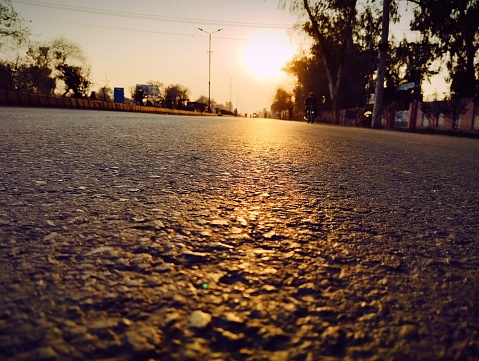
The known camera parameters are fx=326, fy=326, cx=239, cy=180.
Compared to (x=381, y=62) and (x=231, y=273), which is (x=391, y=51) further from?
(x=231, y=273)

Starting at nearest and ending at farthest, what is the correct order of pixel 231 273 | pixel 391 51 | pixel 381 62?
pixel 231 273 < pixel 381 62 < pixel 391 51

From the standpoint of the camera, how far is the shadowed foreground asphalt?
1.75 ft

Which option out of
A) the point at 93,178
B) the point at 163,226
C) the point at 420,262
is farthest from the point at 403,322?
the point at 93,178

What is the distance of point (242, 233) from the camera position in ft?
3.36

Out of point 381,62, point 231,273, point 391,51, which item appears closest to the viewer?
point 231,273

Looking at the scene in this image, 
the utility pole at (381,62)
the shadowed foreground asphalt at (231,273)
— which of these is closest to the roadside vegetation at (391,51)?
the utility pole at (381,62)

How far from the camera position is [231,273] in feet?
2.47

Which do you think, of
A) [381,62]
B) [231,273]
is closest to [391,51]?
[381,62]

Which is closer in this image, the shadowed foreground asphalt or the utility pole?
the shadowed foreground asphalt

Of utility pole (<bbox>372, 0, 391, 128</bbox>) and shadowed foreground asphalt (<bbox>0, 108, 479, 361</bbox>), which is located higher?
utility pole (<bbox>372, 0, 391, 128</bbox>)

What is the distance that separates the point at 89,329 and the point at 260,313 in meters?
0.30

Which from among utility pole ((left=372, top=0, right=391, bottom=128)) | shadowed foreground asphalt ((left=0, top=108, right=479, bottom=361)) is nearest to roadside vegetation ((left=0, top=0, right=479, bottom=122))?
utility pole ((left=372, top=0, right=391, bottom=128))

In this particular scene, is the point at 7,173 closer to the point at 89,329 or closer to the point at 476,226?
the point at 89,329

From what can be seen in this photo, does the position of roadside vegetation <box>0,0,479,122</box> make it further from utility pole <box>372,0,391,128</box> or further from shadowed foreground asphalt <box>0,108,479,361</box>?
shadowed foreground asphalt <box>0,108,479,361</box>
